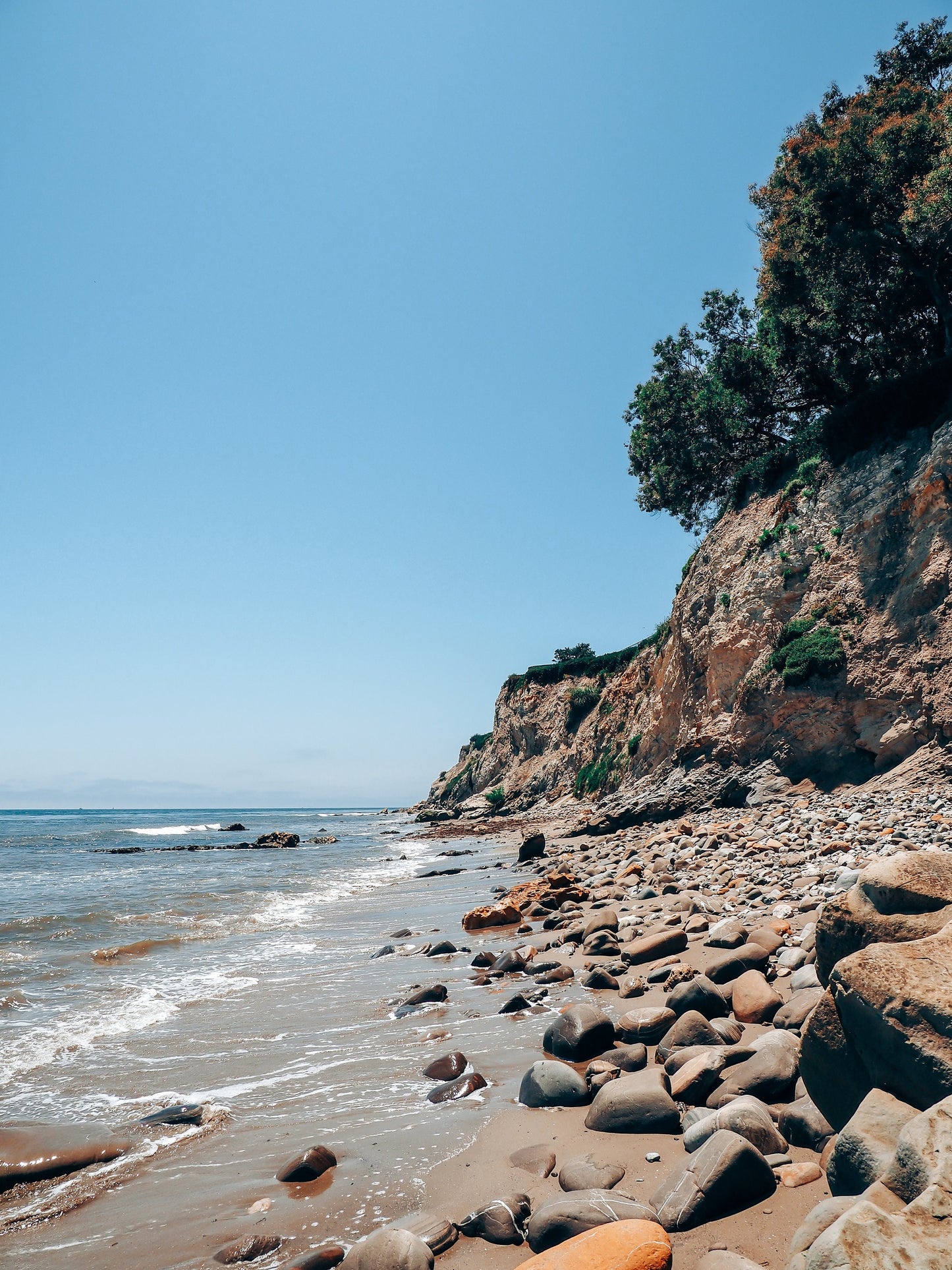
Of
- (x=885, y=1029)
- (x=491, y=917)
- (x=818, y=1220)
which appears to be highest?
(x=885, y=1029)

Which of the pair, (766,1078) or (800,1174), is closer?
(800,1174)

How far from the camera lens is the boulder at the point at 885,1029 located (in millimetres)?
2799

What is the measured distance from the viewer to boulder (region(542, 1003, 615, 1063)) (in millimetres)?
5594

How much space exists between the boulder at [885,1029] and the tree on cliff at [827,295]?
702 inches

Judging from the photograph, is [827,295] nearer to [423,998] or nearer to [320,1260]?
[423,998]

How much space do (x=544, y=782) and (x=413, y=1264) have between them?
142 feet

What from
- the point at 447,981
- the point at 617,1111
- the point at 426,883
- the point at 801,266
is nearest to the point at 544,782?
the point at 426,883

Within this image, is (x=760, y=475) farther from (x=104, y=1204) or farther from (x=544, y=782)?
(x=544, y=782)

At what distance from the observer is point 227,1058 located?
6.46 meters

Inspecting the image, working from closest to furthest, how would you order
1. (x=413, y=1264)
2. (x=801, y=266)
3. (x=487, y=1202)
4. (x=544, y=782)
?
(x=413, y=1264) → (x=487, y=1202) → (x=801, y=266) → (x=544, y=782)

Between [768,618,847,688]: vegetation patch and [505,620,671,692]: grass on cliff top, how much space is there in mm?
11579

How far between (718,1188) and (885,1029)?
1.11 m

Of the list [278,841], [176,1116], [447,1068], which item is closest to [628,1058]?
[447,1068]

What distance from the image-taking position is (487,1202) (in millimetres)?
3719
